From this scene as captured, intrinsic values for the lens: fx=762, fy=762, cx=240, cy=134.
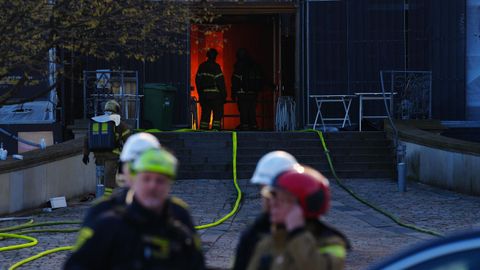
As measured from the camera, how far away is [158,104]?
1836 cm

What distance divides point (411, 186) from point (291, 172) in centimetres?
1189

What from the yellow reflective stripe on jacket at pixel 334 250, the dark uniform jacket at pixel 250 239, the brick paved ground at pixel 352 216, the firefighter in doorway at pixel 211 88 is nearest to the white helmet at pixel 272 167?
the dark uniform jacket at pixel 250 239

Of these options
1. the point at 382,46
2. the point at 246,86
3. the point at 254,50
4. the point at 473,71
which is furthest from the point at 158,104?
the point at 473,71

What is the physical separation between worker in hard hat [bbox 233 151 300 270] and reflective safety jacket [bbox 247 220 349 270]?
0.16 meters

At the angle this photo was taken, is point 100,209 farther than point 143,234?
Yes

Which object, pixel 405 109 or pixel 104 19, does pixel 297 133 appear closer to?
pixel 405 109

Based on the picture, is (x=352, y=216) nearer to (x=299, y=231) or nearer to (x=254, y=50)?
(x=299, y=231)

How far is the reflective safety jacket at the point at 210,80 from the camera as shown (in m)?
18.0

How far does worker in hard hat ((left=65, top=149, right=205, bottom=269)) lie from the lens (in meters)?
3.20

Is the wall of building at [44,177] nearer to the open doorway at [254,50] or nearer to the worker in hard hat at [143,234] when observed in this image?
the open doorway at [254,50]

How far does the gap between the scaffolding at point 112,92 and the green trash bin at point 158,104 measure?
338 millimetres

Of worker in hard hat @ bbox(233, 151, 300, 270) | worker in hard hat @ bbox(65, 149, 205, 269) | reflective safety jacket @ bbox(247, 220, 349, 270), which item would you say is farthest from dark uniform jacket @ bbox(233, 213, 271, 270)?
worker in hard hat @ bbox(65, 149, 205, 269)

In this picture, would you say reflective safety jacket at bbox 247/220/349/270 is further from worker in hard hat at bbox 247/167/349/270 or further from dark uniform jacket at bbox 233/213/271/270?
dark uniform jacket at bbox 233/213/271/270

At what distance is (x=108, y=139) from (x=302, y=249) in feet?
25.6
